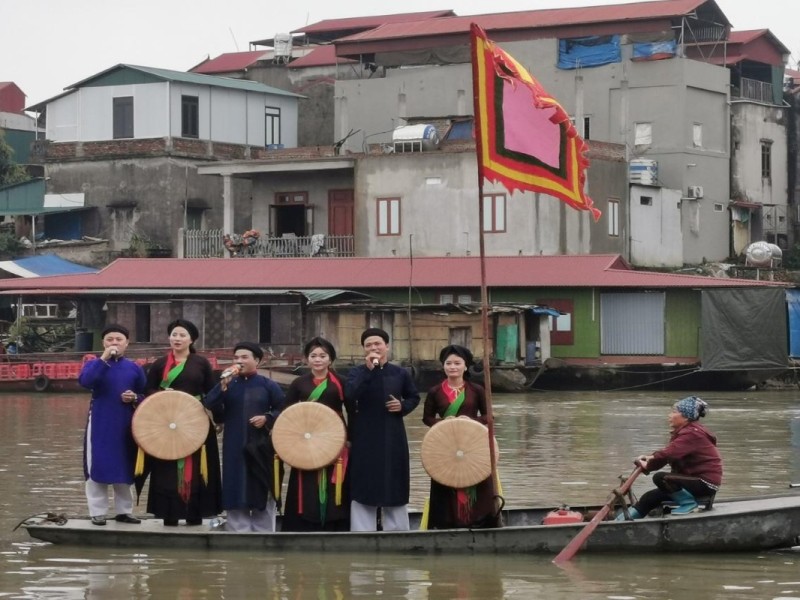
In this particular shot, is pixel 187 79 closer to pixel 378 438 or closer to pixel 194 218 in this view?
pixel 194 218

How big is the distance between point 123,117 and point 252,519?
37.7 metres

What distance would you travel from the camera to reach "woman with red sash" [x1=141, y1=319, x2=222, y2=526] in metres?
12.2

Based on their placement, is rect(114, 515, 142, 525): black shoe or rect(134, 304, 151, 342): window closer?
rect(114, 515, 142, 525): black shoe

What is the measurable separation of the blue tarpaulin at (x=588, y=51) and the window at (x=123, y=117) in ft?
42.1

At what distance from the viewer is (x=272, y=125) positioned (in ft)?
168

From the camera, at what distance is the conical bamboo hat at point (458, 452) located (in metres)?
11.7

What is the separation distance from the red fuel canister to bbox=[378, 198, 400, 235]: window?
3124 centimetres

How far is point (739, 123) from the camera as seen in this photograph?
4762 cm

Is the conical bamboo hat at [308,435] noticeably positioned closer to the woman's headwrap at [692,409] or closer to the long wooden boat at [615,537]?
the long wooden boat at [615,537]

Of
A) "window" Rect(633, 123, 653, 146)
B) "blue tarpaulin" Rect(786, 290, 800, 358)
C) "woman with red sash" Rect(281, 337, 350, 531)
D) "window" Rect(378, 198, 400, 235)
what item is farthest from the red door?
"woman with red sash" Rect(281, 337, 350, 531)

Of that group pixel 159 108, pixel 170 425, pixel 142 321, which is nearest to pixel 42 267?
pixel 159 108

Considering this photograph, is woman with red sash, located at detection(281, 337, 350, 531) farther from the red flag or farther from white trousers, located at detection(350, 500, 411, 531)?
the red flag

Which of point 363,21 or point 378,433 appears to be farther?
point 363,21

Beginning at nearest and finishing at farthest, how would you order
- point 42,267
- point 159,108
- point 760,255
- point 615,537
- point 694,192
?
point 615,537 < point 760,255 < point 694,192 < point 42,267 < point 159,108
